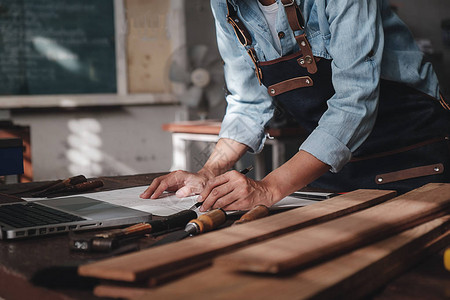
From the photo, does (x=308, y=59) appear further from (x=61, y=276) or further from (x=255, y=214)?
(x=61, y=276)

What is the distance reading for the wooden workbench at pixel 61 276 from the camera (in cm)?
59

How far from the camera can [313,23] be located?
1417 millimetres

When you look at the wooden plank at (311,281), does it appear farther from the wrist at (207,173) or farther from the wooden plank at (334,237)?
the wrist at (207,173)

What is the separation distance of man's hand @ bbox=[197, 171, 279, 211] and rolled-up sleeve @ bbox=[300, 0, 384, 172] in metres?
0.18

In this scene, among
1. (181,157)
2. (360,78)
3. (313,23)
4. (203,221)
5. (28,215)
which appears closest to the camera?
(203,221)

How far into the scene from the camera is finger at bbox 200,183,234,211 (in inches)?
44.2

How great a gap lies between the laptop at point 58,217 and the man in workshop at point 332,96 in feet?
0.81

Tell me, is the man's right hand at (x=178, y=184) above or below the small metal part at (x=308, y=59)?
below

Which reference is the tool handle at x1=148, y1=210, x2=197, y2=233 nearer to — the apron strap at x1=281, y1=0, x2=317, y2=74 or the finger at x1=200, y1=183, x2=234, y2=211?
the finger at x1=200, y1=183, x2=234, y2=211

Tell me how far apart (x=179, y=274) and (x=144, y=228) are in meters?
0.31

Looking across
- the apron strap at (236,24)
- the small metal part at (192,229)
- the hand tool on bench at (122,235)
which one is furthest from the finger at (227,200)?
the apron strap at (236,24)

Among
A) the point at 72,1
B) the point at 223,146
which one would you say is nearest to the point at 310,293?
the point at 223,146

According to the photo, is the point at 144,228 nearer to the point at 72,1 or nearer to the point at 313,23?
the point at 313,23

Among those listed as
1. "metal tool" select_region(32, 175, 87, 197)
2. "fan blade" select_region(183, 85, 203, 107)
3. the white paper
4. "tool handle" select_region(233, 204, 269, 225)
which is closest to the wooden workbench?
"tool handle" select_region(233, 204, 269, 225)
